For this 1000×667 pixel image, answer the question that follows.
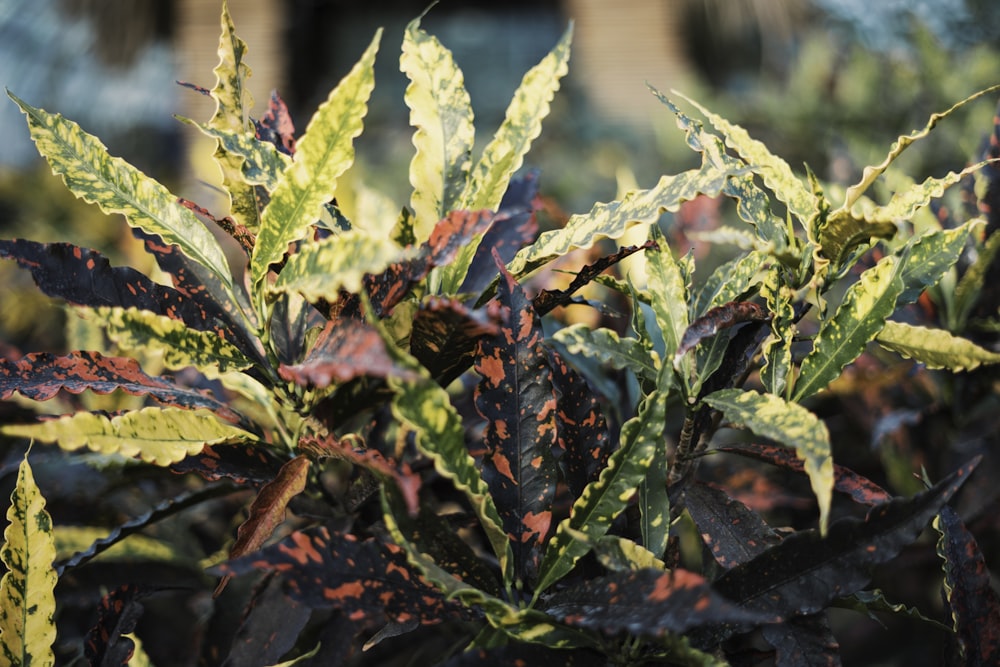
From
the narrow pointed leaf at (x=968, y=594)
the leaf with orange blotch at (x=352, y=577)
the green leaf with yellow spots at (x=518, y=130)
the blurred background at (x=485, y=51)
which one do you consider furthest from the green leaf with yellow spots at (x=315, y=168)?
the blurred background at (x=485, y=51)

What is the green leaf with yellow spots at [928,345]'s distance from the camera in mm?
715

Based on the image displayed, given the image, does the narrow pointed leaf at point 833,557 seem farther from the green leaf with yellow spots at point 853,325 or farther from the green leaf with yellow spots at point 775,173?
the green leaf with yellow spots at point 775,173

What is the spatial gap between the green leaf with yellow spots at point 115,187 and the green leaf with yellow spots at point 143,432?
12 cm

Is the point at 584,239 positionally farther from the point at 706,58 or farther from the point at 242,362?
the point at 706,58

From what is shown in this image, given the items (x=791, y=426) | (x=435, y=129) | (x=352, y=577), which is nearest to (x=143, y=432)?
(x=352, y=577)

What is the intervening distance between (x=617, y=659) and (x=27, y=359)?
0.52 m

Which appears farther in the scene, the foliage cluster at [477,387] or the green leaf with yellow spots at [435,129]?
the green leaf with yellow spots at [435,129]

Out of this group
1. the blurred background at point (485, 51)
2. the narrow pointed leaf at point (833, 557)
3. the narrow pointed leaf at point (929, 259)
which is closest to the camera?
the narrow pointed leaf at point (833, 557)

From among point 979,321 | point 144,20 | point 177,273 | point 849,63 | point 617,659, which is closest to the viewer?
point 617,659

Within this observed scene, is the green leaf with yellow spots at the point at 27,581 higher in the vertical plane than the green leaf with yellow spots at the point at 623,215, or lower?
lower

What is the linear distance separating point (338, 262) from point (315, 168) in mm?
115

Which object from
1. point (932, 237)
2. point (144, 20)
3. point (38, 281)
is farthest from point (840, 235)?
point (144, 20)

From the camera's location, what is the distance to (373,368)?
0.45 m

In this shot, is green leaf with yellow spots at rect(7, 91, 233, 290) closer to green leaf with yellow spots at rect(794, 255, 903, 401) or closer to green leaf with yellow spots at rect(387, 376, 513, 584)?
green leaf with yellow spots at rect(387, 376, 513, 584)
